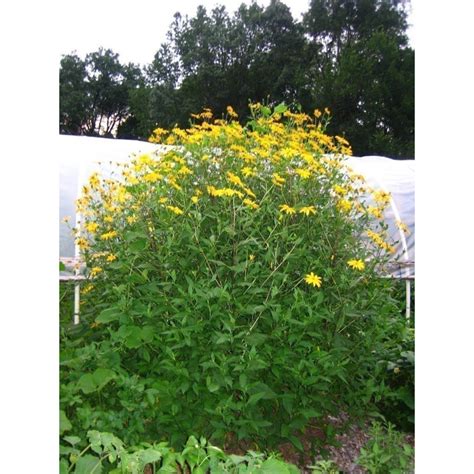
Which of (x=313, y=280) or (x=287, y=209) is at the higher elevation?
(x=287, y=209)

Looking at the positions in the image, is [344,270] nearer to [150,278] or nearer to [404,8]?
[150,278]

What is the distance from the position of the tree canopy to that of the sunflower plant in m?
2.32

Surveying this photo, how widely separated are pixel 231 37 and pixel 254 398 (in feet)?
17.6

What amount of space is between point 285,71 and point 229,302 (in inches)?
197

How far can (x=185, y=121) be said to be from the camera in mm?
5809

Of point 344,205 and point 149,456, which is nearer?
point 149,456

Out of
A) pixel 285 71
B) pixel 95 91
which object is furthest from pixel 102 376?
pixel 285 71

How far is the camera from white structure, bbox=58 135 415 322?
3383 mm

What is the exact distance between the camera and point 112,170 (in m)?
3.63

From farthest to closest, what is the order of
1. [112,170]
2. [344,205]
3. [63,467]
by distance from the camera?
1. [112,170]
2. [344,205]
3. [63,467]

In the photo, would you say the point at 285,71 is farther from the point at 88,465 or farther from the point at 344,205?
the point at 88,465

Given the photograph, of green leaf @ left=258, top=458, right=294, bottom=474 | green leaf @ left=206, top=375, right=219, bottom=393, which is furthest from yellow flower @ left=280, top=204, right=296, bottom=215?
green leaf @ left=258, top=458, right=294, bottom=474

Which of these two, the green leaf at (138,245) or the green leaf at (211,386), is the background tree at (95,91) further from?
the green leaf at (211,386)
